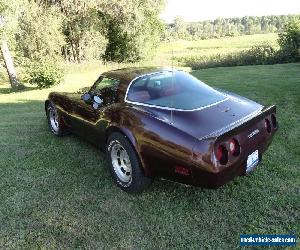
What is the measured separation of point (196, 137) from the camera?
3455 mm

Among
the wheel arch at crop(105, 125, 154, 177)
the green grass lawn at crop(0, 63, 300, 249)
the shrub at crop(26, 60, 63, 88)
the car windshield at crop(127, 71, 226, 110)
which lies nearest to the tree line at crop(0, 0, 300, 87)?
the shrub at crop(26, 60, 63, 88)

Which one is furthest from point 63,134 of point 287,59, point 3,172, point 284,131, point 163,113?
point 287,59

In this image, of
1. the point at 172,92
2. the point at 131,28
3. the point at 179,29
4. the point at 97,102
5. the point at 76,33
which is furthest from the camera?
the point at 131,28

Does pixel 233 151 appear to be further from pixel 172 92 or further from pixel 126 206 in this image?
pixel 126 206

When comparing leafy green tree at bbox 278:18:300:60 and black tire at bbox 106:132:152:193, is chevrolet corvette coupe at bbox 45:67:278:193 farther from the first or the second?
leafy green tree at bbox 278:18:300:60

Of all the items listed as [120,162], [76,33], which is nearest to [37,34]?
[76,33]

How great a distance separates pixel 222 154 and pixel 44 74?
38.8 feet

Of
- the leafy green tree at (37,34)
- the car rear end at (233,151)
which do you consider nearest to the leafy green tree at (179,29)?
the car rear end at (233,151)

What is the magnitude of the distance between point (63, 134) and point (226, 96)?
3176mm

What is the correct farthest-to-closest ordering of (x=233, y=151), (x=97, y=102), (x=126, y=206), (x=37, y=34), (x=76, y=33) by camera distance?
(x=76, y=33) → (x=37, y=34) → (x=97, y=102) → (x=126, y=206) → (x=233, y=151)

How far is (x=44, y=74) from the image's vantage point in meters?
13.9

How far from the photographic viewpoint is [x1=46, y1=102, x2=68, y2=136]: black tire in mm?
→ 6209

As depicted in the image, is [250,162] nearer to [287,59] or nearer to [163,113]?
[163,113]

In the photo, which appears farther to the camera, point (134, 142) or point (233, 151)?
point (134, 142)
